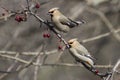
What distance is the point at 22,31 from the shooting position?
13.3 m

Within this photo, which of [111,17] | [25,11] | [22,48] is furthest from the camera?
[111,17]

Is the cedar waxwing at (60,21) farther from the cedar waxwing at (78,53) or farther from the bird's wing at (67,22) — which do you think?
the cedar waxwing at (78,53)

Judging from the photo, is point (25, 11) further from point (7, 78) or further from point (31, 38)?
point (31, 38)

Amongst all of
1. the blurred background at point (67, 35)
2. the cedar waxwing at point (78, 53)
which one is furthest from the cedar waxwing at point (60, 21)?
the blurred background at point (67, 35)

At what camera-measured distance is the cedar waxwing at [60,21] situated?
281 inches

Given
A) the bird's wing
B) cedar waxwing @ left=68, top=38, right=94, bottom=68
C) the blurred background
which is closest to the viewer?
cedar waxwing @ left=68, top=38, right=94, bottom=68

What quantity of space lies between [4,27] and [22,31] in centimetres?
99

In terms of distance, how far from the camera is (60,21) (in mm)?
7293

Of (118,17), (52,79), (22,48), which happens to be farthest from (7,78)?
(118,17)

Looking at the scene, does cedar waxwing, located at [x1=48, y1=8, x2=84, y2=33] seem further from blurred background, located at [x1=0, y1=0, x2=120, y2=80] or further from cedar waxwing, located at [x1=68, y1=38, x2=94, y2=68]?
blurred background, located at [x1=0, y1=0, x2=120, y2=80]

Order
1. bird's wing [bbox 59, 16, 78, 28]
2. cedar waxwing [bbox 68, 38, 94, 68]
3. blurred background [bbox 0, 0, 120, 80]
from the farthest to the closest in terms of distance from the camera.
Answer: blurred background [bbox 0, 0, 120, 80] → bird's wing [bbox 59, 16, 78, 28] → cedar waxwing [bbox 68, 38, 94, 68]

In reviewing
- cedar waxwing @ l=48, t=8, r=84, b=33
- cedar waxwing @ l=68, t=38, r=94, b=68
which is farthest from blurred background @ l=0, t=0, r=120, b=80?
cedar waxwing @ l=68, t=38, r=94, b=68

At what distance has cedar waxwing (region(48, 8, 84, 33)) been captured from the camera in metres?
7.13

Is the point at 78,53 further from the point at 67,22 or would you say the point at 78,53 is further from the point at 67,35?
the point at 67,35
